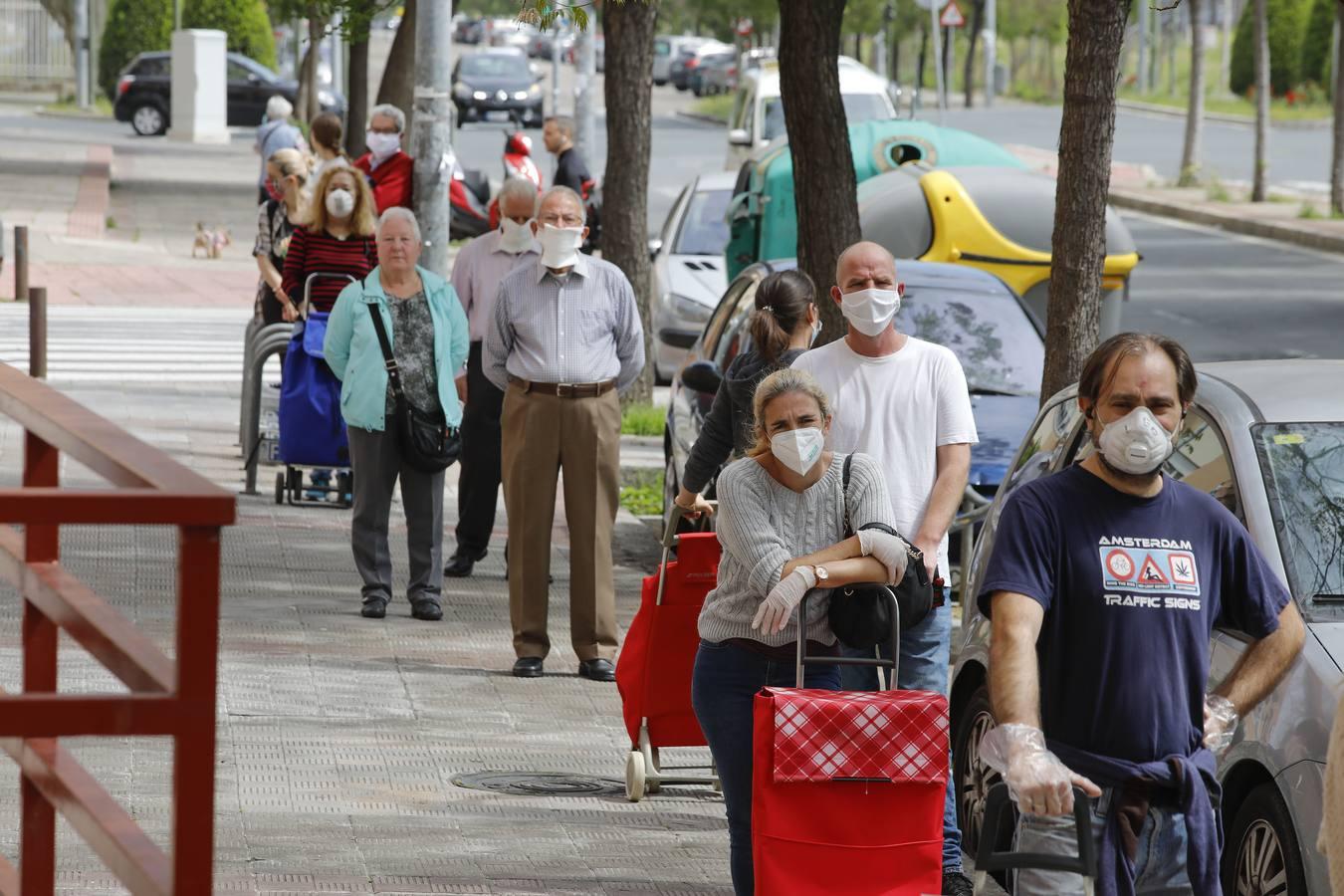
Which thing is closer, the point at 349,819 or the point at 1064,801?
the point at 1064,801

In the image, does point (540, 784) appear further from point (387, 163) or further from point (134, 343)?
point (134, 343)

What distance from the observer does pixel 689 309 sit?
1798 cm

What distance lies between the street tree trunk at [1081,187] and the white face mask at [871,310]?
10.8ft

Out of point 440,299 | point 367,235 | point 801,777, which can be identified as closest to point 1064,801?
point 801,777

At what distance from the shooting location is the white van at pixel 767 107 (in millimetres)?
30969

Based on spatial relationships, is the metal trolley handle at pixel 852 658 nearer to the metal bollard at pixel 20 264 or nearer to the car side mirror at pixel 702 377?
the car side mirror at pixel 702 377

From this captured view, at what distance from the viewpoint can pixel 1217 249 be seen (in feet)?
101

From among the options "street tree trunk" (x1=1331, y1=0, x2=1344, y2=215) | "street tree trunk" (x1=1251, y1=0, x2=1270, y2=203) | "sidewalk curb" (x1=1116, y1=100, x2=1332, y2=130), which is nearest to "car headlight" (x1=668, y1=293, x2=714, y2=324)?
"street tree trunk" (x1=1331, y1=0, x2=1344, y2=215)

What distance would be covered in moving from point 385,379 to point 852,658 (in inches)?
176

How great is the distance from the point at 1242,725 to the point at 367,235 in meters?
7.99

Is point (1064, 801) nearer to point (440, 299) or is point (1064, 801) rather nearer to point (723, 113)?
point (440, 299)

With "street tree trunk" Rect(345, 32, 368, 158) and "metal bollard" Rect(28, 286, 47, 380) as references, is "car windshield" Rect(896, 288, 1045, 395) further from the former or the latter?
"street tree trunk" Rect(345, 32, 368, 158)

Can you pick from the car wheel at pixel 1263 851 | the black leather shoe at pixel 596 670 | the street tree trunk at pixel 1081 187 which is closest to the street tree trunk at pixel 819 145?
the street tree trunk at pixel 1081 187

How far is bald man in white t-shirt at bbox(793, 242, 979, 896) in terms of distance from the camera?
254 inches
